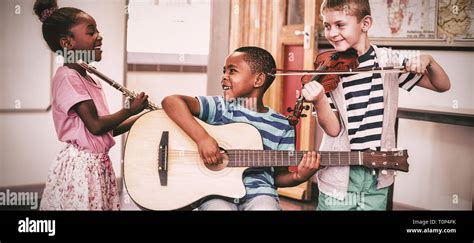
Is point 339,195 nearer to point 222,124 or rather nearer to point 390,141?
point 390,141

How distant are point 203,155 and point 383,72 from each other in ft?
3.32

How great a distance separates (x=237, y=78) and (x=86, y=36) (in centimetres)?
77

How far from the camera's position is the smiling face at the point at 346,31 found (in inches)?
131

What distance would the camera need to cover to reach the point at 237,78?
327 cm

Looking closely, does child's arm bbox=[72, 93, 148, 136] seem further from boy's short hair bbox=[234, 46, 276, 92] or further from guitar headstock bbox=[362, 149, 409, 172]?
guitar headstock bbox=[362, 149, 409, 172]

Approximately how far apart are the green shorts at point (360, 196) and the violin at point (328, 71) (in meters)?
0.42

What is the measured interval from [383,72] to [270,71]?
579 millimetres

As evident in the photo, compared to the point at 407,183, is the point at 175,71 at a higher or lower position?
higher

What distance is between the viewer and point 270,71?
330 cm

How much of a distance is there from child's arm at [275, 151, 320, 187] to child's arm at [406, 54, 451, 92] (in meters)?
0.68

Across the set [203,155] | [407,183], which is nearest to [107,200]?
[203,155]

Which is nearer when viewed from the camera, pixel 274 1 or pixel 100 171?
pixel 100 171

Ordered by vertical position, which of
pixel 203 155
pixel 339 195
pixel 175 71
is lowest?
pixel 339 195
